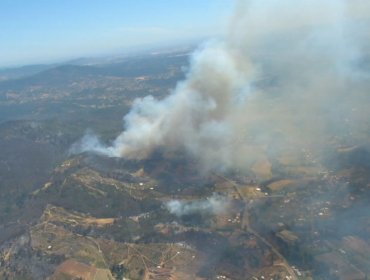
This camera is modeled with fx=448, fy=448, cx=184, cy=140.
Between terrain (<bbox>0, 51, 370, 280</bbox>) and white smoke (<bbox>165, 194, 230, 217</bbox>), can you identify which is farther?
white smoke (<bbox>165, 194, 230, 217</bbox>)

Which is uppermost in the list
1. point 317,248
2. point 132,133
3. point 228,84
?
point 228,84

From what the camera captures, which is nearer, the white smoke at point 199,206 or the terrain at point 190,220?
the terrain at point 190,220

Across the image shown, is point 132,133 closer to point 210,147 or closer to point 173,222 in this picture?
point 210,147

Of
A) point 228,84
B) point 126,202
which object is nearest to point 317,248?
point 126,202
